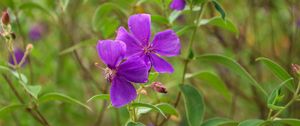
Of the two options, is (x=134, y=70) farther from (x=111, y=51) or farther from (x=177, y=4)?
(x=177, y=4)

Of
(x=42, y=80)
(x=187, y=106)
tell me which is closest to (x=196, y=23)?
(x=187, y=106)

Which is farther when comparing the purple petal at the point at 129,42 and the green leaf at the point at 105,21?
the green leaf at the point at 105,21

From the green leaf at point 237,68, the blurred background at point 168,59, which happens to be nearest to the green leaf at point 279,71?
the green leaf at point 237,68

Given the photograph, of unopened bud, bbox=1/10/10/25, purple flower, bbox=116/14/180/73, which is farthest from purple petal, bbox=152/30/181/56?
unopened bud, bbox=1/10/10/25

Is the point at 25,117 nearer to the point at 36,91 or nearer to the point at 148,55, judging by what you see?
the point at 36,91

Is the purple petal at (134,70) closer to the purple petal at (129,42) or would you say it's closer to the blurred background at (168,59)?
the purple petal at (129,42)

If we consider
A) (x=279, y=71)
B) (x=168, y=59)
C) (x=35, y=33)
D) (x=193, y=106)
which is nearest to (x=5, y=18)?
(x=193, y=106)
